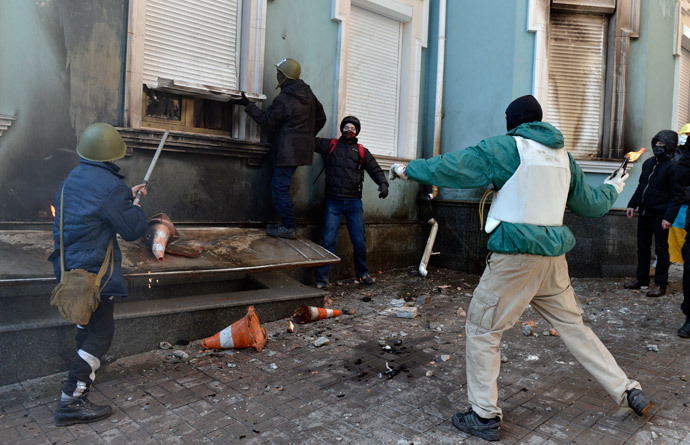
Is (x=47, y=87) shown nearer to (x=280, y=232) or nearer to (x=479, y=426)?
(x=280, y=232)

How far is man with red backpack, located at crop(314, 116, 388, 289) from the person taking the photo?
7414 mm

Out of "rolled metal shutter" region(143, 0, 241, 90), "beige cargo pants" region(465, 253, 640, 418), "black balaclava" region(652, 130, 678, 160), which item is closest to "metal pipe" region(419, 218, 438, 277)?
"black balaclava" region(652, 130, 678, 160)

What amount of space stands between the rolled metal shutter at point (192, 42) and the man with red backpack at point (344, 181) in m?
1.61

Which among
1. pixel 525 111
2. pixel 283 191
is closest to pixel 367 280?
pixel 283 191

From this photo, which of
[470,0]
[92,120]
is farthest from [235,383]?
[470,0]

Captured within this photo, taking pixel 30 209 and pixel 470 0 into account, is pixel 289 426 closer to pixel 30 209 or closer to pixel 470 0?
pixel 30 209

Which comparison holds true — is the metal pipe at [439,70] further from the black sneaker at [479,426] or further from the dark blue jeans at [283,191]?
the black sneaker at [479,426]

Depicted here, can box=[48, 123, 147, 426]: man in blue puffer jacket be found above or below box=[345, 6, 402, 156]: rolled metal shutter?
below

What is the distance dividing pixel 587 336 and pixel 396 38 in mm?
6939

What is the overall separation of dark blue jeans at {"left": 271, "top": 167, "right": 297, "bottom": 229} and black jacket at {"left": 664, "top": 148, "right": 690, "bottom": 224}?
4461 mm

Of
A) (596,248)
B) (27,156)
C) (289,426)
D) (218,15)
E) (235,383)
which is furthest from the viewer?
(596,248)

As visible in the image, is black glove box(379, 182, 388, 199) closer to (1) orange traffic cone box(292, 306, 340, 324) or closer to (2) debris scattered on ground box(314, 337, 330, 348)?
(1) orange traffic cone box(292, 306, 340, 324)

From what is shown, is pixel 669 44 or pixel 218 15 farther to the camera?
pixel 669 44

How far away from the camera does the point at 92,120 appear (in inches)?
220
